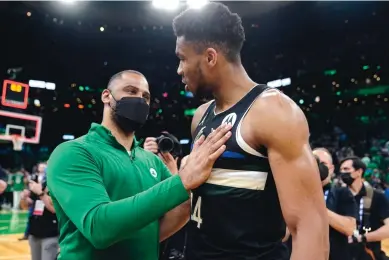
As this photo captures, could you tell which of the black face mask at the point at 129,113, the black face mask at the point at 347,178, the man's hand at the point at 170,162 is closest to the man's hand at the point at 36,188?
the man's hand at the point at 170,162

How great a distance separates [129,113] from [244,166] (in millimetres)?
1012

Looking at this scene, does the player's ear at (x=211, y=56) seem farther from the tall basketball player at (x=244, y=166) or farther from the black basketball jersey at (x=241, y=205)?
the black basketball jersey at (x=241, y=205)

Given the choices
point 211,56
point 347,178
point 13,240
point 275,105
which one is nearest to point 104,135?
point 211,56

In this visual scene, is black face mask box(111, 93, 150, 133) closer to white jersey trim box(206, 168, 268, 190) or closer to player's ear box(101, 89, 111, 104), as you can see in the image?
player's ear box(101, 89, 111, 104)

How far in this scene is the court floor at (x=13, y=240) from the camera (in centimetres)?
830

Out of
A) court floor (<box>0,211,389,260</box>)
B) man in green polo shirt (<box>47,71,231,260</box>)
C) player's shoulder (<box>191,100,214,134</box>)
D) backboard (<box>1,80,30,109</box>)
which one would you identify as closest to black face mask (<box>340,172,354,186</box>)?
man in green polo shirt (<box>47,71,231,260</box>)

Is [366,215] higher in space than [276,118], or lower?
lower

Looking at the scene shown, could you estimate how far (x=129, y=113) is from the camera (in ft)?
8.36

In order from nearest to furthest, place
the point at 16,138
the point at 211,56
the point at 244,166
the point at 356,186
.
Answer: the point at 244,166, the point at 211,56, the point at 356,186, the point at 16,138

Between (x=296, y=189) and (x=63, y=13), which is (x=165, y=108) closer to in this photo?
(x=63, y=13)

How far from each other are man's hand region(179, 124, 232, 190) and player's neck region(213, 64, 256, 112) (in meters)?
0.16

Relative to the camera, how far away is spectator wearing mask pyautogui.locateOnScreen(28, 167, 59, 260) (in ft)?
16.7

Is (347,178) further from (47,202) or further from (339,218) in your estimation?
(47,202)

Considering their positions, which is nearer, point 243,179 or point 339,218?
point 243,179
